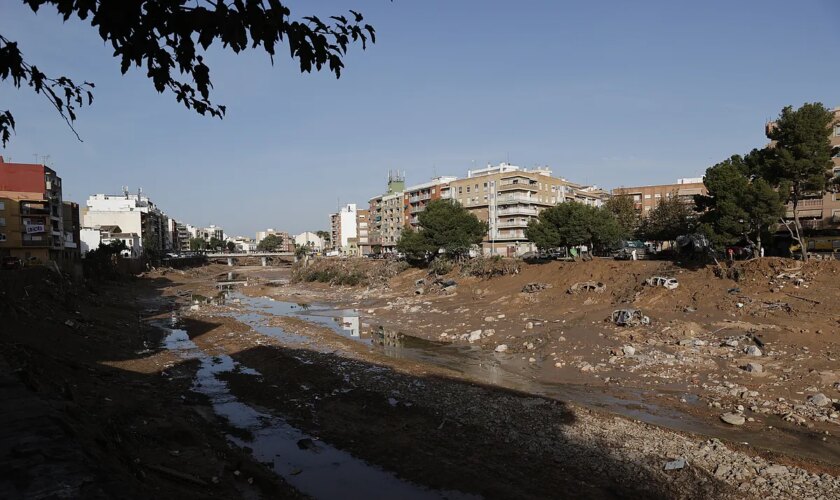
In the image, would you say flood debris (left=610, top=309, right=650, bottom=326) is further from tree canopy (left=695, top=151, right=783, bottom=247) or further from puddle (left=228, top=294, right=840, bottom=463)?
tree canopy (left=695, top=151, right=783, bottom=247)

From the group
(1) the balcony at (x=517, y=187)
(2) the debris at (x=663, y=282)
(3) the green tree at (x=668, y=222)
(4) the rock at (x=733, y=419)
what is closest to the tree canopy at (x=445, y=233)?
(3) the green tree at (x=668, y=222)

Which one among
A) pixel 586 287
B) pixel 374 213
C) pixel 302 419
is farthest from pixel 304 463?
pixel 374 213

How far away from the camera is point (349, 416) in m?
15.7

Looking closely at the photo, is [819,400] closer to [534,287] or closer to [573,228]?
[534,287]

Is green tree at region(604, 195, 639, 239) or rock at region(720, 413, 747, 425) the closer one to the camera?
rock at region(720, 413, 747, 425)

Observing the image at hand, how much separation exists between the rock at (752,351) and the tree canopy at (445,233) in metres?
48.2

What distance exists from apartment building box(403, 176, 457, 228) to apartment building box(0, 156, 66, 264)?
68.2m

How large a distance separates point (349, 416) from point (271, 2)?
552 inches

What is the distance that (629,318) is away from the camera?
2795 cm

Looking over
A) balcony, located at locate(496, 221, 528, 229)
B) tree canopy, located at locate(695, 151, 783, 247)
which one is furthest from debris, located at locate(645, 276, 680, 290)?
balcony, located at locate(496, 221, 528, 229)

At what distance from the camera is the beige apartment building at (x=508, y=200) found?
101m

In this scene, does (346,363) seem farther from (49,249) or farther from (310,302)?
(49,249)

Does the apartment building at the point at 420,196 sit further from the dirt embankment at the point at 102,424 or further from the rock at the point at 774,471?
the rock at the point at 774,471

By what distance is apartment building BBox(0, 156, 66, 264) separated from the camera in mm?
67562
